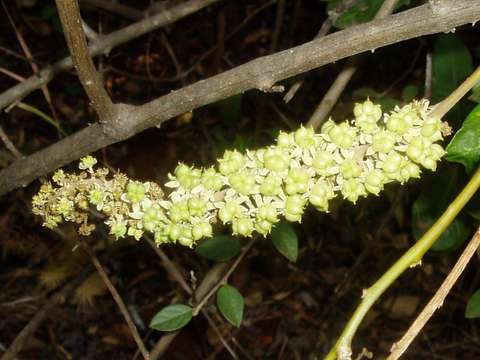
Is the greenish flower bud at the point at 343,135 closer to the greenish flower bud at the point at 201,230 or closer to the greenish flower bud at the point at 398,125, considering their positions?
the greenish flower bud at the point at 398,125

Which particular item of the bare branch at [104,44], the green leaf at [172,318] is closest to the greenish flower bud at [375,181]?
the green leaf at [172,318]

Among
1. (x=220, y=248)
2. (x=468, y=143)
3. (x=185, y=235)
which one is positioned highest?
(x=220, y=248)

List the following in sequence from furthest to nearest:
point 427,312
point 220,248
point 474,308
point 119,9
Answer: point 119,9 → point 220,248 → point 474,308 → point 427,312

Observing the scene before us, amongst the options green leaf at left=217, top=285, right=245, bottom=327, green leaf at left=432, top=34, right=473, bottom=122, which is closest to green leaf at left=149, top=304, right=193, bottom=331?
green leaf at left=217, top=285, right=245, bottom=327

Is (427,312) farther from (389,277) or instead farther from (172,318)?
(172,318)

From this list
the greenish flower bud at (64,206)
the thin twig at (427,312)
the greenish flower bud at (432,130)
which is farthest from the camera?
the greenish flower bud at (64,206)

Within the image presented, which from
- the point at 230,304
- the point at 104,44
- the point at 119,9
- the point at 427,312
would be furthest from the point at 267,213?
the point at 119,9

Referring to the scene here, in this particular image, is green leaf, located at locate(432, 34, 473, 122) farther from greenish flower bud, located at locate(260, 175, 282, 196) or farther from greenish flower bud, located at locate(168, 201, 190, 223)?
greenish flower bud, located at locate(168, 201, 190, 223)
